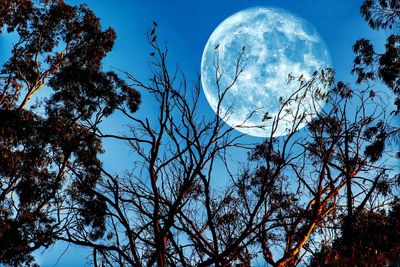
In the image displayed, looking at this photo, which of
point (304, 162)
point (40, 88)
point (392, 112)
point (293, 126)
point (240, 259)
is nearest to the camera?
point (392, 112)

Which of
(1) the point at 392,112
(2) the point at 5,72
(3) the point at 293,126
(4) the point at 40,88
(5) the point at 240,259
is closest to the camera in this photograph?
(1) the point at 392,112

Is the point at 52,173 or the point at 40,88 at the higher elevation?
the point at 40,88

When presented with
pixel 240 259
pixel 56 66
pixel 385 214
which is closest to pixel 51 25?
pixel 56 66

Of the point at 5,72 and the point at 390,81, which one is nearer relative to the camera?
the point at 390,81

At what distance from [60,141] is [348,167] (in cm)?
1022

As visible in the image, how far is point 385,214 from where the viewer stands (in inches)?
461

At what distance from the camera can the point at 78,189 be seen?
12.5 meters

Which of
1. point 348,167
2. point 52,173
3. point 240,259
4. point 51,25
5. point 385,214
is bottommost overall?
point 240,259

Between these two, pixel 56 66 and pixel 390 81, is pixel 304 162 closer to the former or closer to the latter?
pixel 390 81

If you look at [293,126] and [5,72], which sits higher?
[5,72]

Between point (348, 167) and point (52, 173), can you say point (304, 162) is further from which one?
point (52, 173)

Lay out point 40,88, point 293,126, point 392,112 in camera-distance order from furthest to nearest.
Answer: point 40,88 < point 293,126 < point 392,112

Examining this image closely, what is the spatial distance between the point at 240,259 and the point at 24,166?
8480 mm

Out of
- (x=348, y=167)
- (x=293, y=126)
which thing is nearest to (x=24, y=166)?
(x=293, y=126)
